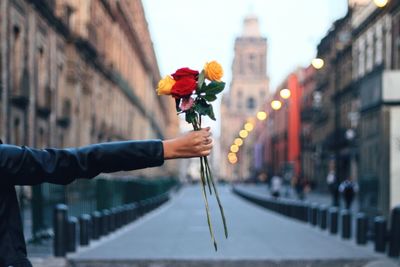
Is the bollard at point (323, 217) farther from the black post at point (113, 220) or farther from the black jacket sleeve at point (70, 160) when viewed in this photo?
the black jacket sleeve at point (70, 160)

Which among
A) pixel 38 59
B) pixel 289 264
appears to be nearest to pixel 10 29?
pixel 38 59

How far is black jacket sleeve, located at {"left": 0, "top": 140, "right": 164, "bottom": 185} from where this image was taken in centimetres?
336

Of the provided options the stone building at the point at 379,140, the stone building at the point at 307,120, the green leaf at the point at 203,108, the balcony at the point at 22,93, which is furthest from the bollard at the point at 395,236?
the stone building at the point at 307,120

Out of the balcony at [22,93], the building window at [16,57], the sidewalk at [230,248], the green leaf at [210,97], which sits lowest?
the sidewalk at [230,248]

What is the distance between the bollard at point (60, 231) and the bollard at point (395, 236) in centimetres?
535

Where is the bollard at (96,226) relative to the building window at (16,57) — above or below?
below

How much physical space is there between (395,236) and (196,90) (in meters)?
11.8

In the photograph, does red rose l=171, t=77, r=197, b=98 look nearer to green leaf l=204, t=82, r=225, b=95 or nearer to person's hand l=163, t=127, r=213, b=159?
green leaf l=204, t=82, r=225, b=95

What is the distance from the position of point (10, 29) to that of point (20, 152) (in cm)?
2418

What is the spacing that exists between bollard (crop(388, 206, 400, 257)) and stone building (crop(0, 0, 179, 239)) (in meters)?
6.42

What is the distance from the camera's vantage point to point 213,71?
3869mm

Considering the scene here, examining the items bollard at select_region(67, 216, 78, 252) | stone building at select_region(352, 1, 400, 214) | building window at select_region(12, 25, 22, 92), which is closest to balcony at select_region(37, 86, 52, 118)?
building window at select_region(12, 25, 22, 92)

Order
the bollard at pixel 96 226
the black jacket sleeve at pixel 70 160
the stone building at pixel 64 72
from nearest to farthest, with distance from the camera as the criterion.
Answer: the black jacket sleeve at pixel 70 160 < the bollard at pixel 96 226 < the stone building at pixel 64 72

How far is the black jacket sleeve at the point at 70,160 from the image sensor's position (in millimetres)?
3359
